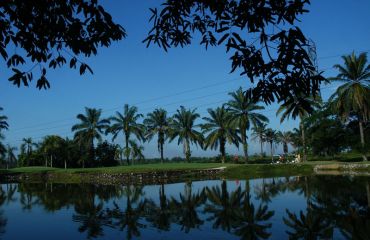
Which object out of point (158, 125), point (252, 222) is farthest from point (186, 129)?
point (252, 222)

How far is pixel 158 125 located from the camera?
201ft

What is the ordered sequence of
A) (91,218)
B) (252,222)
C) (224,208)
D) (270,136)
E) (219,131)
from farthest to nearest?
(270,136), (219,131), (224,208), (91,218), (252,222)

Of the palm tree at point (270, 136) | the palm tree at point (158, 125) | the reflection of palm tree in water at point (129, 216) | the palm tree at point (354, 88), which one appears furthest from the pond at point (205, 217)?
the palm tree at point (270, 136)

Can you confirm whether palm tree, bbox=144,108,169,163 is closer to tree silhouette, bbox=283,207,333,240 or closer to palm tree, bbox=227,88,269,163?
palm tree, bbox=227,88,269,163

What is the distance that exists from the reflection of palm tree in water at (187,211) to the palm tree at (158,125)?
135 feet

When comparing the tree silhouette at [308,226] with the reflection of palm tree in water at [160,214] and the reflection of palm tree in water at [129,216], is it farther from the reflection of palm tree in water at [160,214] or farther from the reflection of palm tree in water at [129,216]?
the reflection of palm tree in water at [129,216]

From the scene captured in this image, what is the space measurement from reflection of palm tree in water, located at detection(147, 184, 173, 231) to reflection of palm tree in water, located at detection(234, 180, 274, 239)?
83.5 inches

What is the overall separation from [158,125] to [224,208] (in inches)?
1830

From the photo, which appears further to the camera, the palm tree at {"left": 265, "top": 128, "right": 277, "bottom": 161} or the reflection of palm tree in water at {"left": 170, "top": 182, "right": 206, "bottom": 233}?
the palm tree at {"left": 265, "top": 128, "right": 277, "bottom": 161}

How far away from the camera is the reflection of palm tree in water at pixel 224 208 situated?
12070 mm

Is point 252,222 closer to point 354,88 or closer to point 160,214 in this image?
point 160,214

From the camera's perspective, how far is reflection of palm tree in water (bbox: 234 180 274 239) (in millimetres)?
10344

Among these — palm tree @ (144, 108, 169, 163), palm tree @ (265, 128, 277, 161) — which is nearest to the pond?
palm tree @ (144, 108, 169, 163)

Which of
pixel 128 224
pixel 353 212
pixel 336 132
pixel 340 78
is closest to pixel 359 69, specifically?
pixel 340 78
